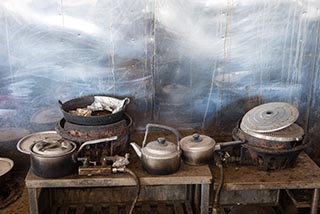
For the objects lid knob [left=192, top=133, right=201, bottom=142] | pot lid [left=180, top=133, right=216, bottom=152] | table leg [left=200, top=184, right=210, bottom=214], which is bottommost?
table leg [left=200, top=184, right=210, bottom=214]

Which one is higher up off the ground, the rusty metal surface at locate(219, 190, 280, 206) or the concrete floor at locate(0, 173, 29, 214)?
the concrete floor at locate(0, 173, 29, 214)

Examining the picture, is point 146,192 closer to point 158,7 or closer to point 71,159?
point 71,159

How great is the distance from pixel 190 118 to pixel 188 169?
0.61 meters

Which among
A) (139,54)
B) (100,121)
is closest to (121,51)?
(139,54)

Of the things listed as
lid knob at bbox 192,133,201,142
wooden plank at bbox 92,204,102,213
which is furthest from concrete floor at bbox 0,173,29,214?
lid knob at bbox 192,133,201,142

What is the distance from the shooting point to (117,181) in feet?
7.66

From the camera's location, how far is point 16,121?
114 inches

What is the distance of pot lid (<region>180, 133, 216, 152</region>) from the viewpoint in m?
2.45

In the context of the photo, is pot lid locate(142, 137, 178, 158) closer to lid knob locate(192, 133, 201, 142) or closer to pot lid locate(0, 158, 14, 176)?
lid knob locate(192, 133, 201, 142)

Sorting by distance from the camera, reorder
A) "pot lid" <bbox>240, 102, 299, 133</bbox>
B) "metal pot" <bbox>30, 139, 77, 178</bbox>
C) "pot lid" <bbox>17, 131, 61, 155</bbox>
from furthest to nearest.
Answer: "pot lid" <bbox>17, 131, 61, 155</bbox>
"pot lid" <bbox>240, 102, 299, 133</bbox>
"metal pot" <bbox>30, 139, 77, 178</bbox>

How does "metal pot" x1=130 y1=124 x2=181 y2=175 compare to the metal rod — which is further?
the metal rod

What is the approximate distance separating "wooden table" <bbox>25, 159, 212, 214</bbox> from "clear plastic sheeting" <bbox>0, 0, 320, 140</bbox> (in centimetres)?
66

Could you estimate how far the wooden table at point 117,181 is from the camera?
2.30 meters

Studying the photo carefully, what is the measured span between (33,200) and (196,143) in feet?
3.21
